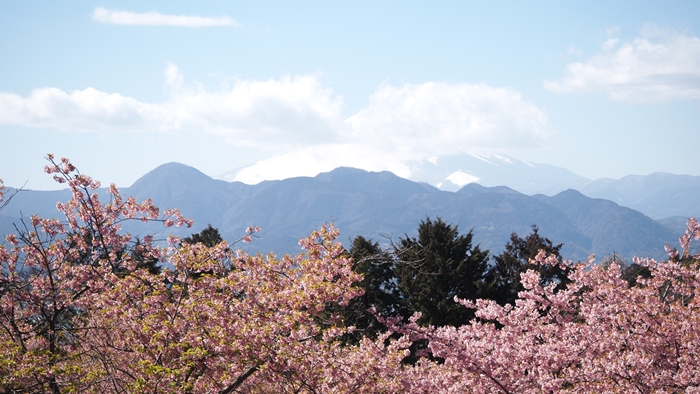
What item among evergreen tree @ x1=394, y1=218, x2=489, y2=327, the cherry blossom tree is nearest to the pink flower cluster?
the cherry blossom tree

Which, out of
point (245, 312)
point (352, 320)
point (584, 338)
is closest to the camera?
point (245, 312)

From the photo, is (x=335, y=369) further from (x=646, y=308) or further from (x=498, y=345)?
(x=646, y=308)

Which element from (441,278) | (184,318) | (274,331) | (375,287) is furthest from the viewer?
(375,287)

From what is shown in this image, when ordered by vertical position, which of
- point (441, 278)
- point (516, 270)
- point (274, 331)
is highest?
point (274, 331)

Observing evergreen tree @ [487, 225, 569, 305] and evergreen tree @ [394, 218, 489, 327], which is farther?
evergreen tree @ [487, 225, 569, 305]

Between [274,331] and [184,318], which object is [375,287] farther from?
[274,331]

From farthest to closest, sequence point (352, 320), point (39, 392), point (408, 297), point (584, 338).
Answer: point (408, 297), point (352, 320), point (584, 338), point (39, 392)

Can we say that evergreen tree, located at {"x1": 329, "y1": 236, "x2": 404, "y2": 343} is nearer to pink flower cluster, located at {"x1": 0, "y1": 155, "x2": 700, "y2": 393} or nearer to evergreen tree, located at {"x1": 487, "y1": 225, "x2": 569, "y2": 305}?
evergreen tree, located at {"x1": 487, "y1": 225, "x2": 569, "y2": 305}

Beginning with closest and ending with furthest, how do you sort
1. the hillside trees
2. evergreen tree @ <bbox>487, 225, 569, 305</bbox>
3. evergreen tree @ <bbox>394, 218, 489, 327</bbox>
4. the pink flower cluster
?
the hillside trees
the pink flower cluster
evergreen tree @ <bbox>394, 218, 489, 327</bbox>
evergreen tree @ <bbox>487, 225, 569, 305</bbox>

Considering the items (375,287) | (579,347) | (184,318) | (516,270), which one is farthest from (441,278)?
(184,318)

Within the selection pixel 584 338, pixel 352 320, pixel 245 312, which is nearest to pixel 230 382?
pixel 245 312

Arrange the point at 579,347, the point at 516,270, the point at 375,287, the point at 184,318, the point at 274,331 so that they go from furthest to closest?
the point at 516,270, the point at 375,287, the point at 579,347, the point at 184,318, the point at 274,331

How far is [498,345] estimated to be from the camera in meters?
11.3

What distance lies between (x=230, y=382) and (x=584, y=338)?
21.9 feet
